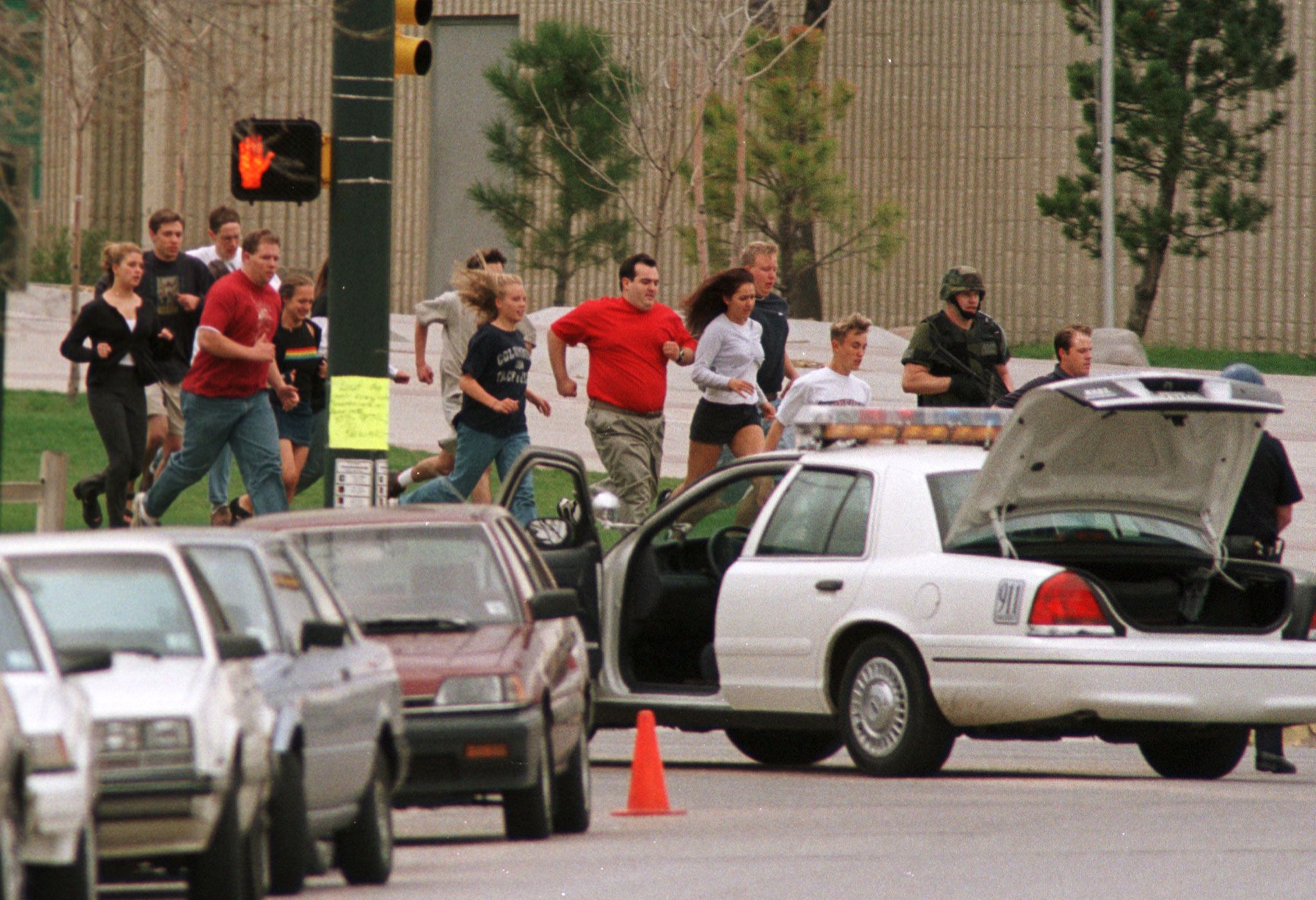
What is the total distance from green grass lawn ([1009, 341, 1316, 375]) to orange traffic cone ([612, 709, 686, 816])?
88.7 ft

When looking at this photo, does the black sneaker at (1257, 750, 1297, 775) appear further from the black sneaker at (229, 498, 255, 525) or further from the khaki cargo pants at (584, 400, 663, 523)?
the black sneaker at (229, 498, 255, 525)

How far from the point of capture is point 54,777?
636 centimetres

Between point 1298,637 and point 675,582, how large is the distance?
306cm

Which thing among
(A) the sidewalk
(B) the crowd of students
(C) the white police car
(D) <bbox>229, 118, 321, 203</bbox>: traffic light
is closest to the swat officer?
(C) the white police car

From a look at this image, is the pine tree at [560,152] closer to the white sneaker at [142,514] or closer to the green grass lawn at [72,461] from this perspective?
the green grass lawn at [72,461]

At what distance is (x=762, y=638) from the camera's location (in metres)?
11.7

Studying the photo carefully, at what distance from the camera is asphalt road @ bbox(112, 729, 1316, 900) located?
821 cm

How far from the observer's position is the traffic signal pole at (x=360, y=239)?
12148mm

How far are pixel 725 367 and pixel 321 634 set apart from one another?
803cm

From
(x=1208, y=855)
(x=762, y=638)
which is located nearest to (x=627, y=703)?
(x=762, y=638)

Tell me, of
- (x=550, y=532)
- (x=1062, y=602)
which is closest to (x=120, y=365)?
(x=550, y=532)

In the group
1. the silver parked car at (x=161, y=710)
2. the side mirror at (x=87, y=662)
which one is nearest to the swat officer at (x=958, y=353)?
the silver parked car at (x=161, y=710)

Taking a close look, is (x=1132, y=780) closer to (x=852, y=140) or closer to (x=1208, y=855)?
(x=1208, y=855)

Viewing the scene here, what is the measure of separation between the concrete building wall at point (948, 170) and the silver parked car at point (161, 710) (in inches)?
1319
